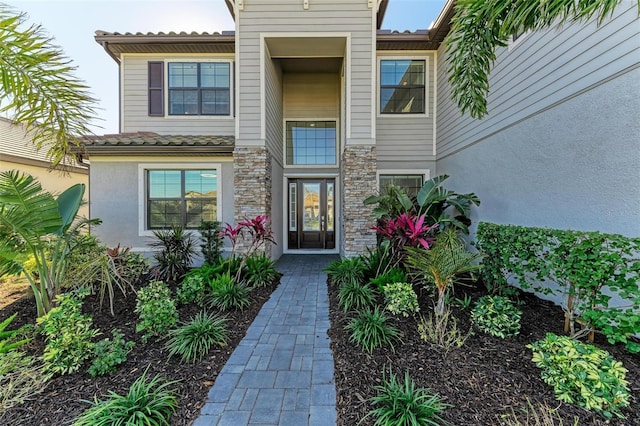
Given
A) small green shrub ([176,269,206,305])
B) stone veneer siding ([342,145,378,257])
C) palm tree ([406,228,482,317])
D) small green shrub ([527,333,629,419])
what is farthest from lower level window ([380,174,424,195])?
Answer: small green shrub ([527,333,629,419])

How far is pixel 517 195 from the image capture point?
495 cm

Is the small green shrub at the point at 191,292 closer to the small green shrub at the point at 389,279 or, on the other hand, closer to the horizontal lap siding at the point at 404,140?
the small green shrub at the point at 389,279

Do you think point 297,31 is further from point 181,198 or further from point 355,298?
point 355,298

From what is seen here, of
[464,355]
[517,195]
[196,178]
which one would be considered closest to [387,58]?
[517,195]

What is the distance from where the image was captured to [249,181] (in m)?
6.52

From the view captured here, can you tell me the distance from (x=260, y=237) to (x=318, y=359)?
10.2 feet

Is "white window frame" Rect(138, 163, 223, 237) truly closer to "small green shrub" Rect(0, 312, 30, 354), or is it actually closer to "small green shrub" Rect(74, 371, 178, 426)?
"small green shrub" Rect(0, 312, 30, 354)

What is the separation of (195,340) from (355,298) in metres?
2.24

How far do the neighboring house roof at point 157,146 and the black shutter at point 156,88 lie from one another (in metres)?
1.80

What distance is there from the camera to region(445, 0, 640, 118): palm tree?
7.46ft

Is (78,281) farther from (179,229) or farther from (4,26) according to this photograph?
(4,26)

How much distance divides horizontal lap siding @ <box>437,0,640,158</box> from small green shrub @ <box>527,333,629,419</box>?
3.29 meters

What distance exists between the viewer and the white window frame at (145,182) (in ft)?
23.1

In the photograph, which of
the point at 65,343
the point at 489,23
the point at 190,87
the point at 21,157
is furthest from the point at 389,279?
the point at 21,157
